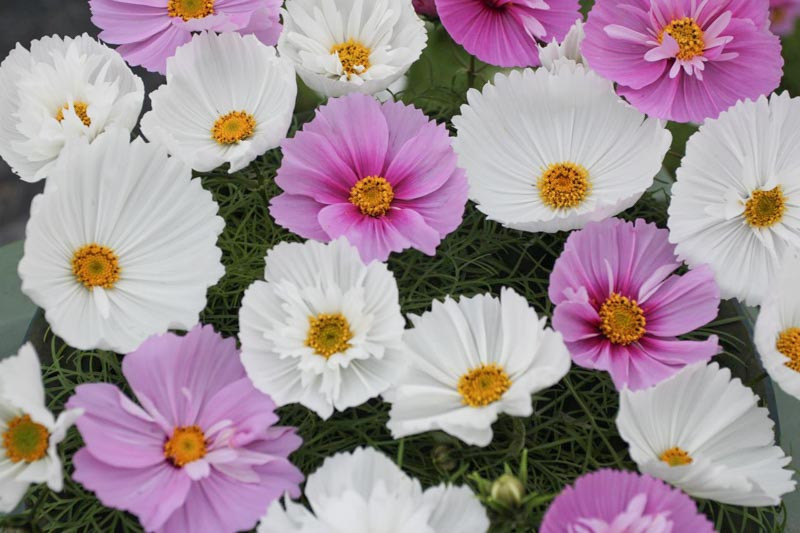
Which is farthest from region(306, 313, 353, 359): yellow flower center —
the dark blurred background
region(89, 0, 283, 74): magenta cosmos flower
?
the dark blurred background

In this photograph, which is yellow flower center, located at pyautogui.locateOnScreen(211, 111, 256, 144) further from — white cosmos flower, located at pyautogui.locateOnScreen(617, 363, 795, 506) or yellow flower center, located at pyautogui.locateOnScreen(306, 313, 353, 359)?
white cosmos flower, located at pyautogui.locateOnScreen(617, 363, 795, 506)

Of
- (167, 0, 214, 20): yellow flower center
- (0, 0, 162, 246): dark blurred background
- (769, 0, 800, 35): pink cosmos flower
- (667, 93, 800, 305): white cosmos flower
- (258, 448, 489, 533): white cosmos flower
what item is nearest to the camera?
(258, 448, 489, 533): white cosmos flower

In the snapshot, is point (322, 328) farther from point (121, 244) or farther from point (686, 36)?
point (686, 36)

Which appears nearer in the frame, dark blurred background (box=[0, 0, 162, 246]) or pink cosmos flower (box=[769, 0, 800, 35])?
pink cosmos flower (box=[769, 0, 800, 35])

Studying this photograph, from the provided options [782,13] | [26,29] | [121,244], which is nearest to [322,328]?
[121,244]

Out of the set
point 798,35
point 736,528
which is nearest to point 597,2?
point 736,528

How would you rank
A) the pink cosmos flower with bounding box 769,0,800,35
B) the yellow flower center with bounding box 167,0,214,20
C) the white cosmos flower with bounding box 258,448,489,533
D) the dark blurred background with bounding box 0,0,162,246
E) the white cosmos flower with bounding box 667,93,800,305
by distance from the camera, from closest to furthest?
the white cosmos flower with bounding box 258,448,489,533, the white cosmos flower with bounding box 667,93,800,305, the yellow flower center with bounding box 167,0,214,20, the pink cosmos flower with bounding box 769,0,800,35, the dark blurred background with bounding box 0,0,162,246

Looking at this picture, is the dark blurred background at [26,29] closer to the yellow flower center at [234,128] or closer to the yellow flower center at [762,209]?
the yellow flower center at [234,128]
